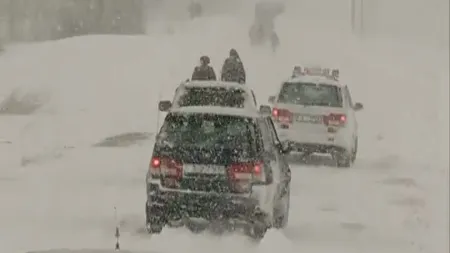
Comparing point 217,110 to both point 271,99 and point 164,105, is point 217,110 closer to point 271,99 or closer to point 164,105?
point 164,105

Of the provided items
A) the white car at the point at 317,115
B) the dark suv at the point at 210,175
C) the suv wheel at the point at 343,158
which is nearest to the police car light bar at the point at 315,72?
the white car at the point at 317,115

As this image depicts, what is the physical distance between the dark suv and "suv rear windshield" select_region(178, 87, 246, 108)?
71 millimetres

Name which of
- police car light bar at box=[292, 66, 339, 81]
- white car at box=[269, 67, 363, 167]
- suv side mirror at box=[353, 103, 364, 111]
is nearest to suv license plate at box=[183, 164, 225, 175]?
white car at box=[269, 67, 363, 167]

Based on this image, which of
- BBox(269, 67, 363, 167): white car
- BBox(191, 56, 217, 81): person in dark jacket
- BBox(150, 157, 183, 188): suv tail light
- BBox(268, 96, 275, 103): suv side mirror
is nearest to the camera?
BBox(150, 157, 183, 188): suv tail light

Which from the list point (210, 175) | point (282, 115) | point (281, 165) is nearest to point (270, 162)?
point (281, 165)

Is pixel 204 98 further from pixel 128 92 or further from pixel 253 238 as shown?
pixel 253 238

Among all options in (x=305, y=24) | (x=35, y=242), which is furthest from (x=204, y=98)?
(x=35, y=242)

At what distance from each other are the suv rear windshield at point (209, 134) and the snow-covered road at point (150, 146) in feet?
0.68

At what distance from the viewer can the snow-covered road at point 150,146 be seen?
13.8ft

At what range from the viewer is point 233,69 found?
4426 mm

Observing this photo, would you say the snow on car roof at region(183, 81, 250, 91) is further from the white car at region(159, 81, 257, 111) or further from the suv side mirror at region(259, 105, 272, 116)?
the suv side mirror at region(259, 105, 272, 116)

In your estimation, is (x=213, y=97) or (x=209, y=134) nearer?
(x=209, y=134)

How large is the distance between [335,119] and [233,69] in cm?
72

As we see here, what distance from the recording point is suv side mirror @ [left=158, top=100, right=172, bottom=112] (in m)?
4.27
